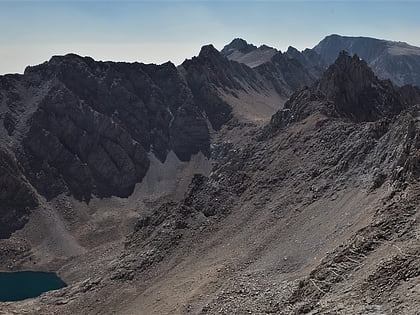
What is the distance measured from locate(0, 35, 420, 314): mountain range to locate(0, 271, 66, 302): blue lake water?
10.1ft

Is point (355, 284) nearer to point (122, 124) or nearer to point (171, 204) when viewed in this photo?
point (171, 204)

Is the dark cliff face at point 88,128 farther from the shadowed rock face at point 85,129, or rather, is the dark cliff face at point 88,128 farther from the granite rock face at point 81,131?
the granite rock face at point 81,131

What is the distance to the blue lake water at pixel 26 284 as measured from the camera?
372 feet

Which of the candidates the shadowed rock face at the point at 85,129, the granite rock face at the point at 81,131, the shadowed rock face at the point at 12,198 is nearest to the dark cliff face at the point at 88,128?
the shadowed rock face at the point at 85,129

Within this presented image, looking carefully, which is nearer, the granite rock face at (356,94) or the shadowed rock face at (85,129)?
the granite rock face at (356,94)

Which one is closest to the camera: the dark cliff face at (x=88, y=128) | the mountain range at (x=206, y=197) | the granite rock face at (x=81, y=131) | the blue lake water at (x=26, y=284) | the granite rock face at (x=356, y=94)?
the mountain range at (x=206, y=197)

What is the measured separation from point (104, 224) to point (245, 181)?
225ft

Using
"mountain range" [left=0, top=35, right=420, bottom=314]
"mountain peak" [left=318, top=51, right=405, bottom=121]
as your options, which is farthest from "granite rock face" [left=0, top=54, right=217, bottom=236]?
"mountain peak" [left=318, top=51, right=405, bottom=121]

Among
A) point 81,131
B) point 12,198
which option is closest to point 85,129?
point 81,131

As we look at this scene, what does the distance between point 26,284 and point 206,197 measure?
55.1 metres

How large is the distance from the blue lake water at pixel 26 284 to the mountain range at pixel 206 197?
3.08 m

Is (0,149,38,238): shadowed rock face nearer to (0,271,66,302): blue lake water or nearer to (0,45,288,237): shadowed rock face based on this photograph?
(0,45,288,237): shadowed rock face

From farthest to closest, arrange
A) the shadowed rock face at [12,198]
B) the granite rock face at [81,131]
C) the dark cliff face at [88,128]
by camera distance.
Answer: the dark cliff face at [88,128] < the granite rock face at [81,131] < the shadowed rock face at [12,198]

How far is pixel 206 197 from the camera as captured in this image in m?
92.2
